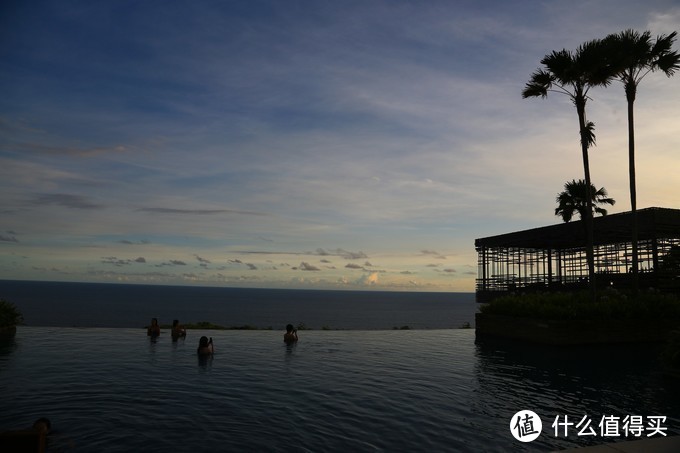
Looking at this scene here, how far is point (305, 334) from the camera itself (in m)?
28.2

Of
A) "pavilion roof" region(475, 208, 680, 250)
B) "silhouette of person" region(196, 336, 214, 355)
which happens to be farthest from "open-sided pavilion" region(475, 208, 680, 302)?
"silhouette of person" region(196, 336, 214, 355)

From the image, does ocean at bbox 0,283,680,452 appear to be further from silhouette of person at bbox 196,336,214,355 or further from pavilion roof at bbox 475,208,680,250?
pavilion roof at bbox 475,208,680,250

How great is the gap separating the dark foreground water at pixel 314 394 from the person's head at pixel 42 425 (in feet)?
1.16

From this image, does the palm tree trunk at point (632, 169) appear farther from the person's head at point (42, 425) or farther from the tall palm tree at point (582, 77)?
the person's head at point (42, 425)

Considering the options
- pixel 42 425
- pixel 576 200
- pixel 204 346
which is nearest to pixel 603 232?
pixel 576 200

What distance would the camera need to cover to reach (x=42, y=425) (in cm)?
842

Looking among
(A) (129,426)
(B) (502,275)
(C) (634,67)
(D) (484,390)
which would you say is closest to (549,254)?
(B) (502,275)

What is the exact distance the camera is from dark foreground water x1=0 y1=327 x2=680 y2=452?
9.62m

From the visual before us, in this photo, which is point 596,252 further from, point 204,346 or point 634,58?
Answer: point 204,346

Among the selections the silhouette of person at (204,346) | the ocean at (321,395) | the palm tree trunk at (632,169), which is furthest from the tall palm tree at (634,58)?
the silhouette of person at (204,346)

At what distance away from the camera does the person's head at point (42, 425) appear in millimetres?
7980

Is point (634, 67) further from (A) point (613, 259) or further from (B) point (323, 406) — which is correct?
(B) point (323, 406)

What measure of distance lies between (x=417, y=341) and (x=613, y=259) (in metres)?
25.2

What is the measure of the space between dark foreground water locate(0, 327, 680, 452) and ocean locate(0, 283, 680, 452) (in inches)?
1.8
